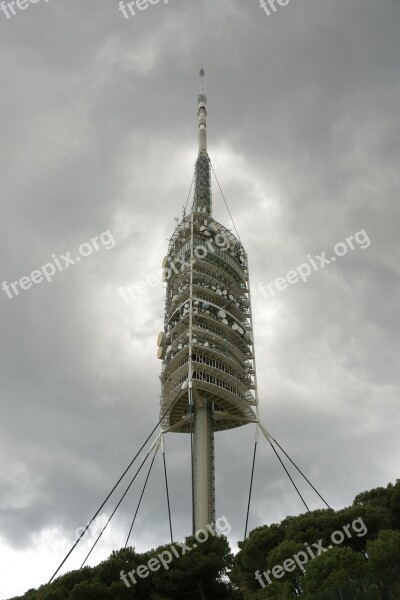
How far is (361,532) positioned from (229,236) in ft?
151

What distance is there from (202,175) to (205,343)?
1214 inches

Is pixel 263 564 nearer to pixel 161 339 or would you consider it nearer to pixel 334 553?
pixel 334 553

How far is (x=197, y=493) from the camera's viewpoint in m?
60.7

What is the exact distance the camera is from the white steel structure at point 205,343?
210ft

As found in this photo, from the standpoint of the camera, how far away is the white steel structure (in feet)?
210

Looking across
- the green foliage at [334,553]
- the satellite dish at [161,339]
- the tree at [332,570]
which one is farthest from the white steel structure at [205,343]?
the tree at [332,570]

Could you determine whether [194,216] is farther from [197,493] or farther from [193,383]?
[197,493]

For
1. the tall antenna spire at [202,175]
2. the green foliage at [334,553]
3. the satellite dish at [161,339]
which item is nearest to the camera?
the green foliage at [334,553]

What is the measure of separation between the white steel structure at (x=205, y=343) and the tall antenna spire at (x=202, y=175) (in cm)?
272

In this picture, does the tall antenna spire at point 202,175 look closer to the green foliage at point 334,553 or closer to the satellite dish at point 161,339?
the satellite dish at point 161,339

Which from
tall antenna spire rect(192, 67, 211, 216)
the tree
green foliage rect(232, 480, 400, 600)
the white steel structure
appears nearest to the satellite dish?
the white steel structure

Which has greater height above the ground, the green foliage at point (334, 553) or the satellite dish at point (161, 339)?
the satellite dish at point (161, 339)

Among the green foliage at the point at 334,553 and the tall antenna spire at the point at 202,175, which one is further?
the tall antenna spire at the point at 202,175

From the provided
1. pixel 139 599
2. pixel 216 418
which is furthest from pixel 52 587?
pixel 216 418
